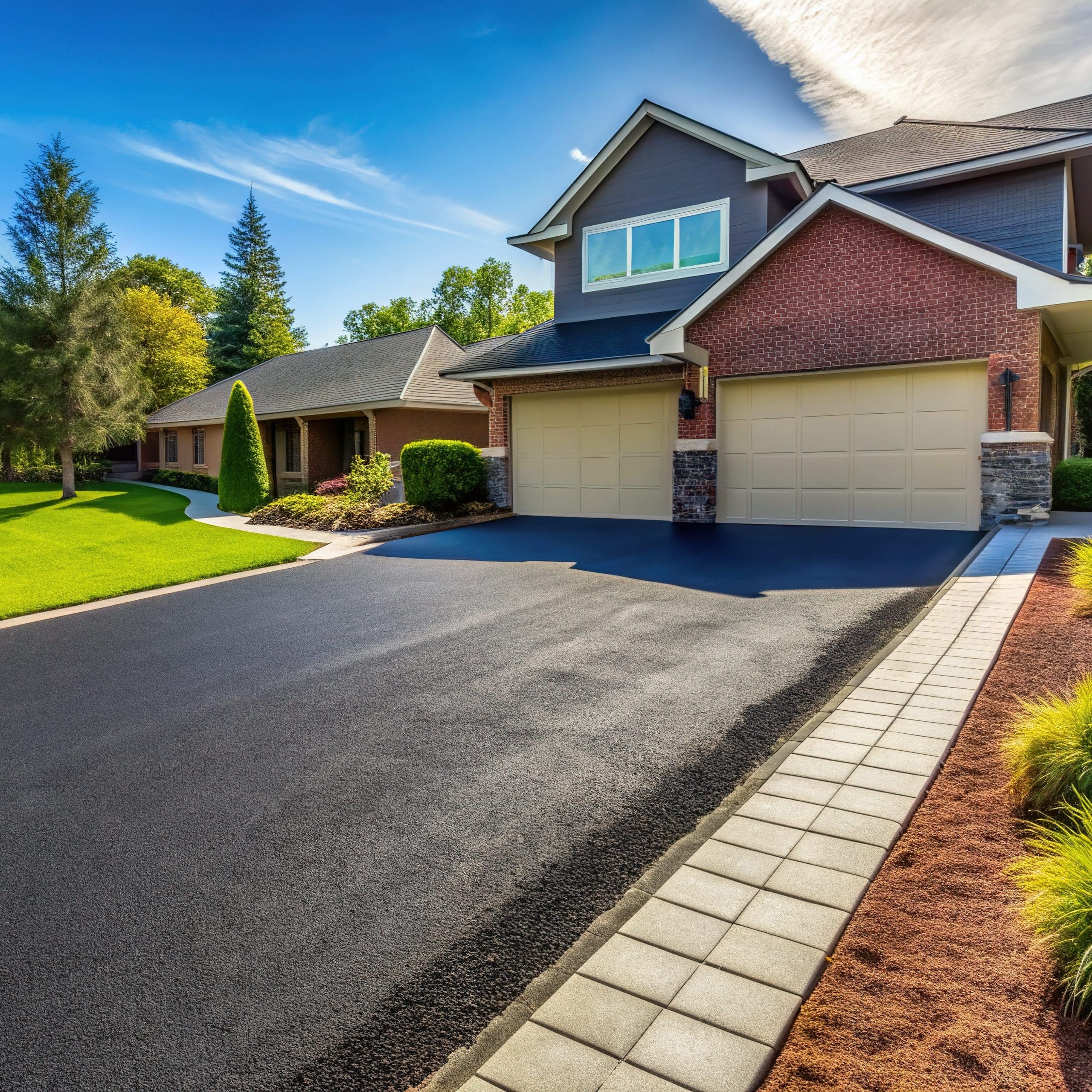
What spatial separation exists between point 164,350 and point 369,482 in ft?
90.4

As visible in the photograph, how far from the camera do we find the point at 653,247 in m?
15.6

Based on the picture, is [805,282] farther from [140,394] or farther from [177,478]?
[177,478]

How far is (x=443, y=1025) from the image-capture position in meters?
2.13

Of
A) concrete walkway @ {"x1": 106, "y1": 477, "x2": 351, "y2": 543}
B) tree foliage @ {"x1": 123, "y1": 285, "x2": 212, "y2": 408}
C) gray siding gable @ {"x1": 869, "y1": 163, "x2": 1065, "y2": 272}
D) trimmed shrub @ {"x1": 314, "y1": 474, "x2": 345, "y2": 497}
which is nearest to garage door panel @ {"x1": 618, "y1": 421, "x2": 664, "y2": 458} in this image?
concrete walkway @ {"x1": 106, "y1": 477, "x2": 351, "y2": 543}

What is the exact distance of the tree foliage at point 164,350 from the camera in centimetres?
3794

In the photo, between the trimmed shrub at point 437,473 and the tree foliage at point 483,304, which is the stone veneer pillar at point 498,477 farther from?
the tree foliage at point 483,304

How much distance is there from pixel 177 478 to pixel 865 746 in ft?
98.9

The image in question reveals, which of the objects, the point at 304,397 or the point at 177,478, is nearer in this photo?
the point at 304,397

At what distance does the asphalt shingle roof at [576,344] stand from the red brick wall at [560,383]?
368 millimetres

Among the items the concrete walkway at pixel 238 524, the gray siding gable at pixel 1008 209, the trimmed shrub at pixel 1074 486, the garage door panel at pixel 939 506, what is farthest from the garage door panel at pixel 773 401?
the concrete walkway at pixel 238 524

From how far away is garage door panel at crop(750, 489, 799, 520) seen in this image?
1263 cm

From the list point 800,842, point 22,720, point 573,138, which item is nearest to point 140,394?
point 573,138

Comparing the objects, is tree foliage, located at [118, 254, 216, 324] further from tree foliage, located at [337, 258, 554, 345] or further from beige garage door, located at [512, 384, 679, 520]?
beige garage door, located at [512, 384, 679, 520]

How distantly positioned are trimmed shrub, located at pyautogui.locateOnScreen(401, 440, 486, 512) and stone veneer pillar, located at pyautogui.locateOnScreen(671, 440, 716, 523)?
14.2ft
